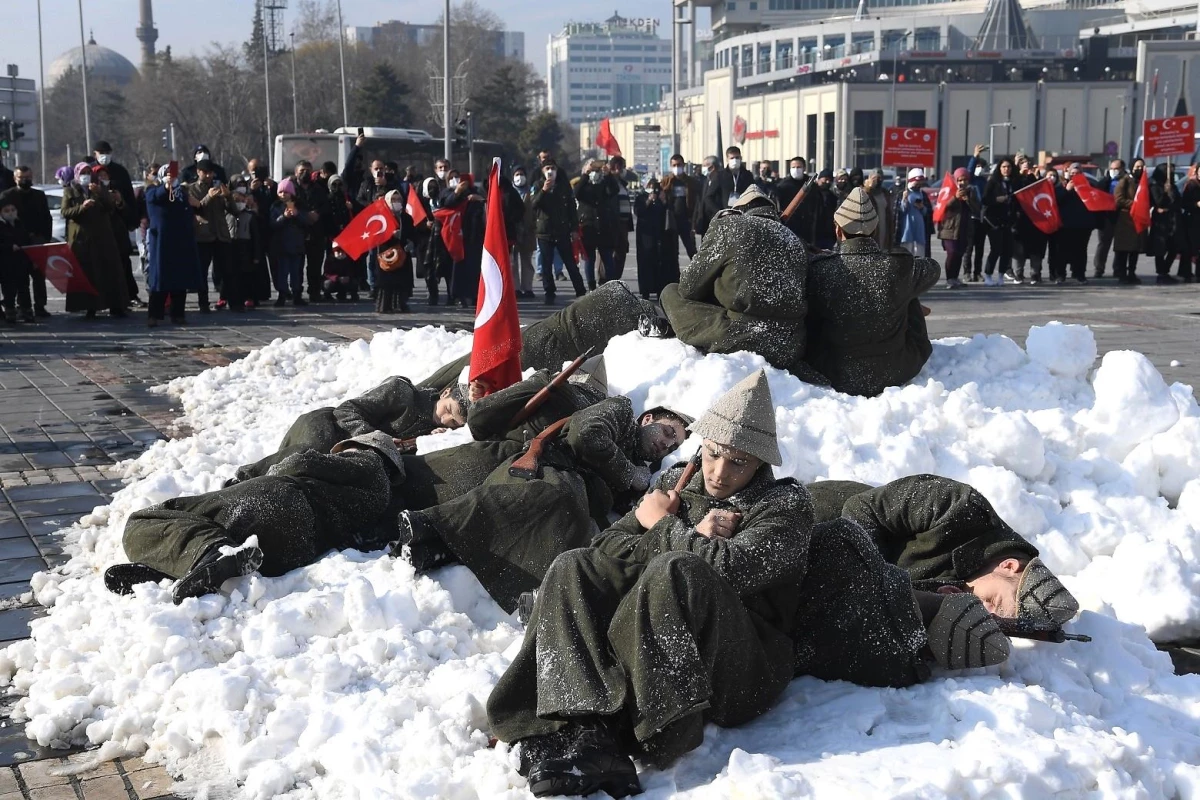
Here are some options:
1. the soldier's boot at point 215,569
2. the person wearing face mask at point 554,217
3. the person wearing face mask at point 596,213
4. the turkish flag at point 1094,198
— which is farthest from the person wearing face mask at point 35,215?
the turkish flag at point 1094,198

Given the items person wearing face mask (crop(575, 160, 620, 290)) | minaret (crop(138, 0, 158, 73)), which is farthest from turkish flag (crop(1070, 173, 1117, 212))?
minaret (crop(138, 0, 158, 73))

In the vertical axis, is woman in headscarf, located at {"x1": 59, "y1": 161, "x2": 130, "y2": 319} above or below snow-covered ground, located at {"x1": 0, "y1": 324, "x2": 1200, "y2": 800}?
above

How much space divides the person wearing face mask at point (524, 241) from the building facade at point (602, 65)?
169 meters

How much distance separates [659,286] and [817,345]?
9406 millimetres

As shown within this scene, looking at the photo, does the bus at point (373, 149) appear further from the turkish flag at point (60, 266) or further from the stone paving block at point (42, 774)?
the stone paving block at point (42, 774)

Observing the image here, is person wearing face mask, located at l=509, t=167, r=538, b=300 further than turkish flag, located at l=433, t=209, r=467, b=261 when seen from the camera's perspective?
Yes

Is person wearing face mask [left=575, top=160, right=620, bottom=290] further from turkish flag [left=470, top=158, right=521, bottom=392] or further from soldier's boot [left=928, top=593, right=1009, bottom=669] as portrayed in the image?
soldier's boot [left=928, top=593, right=1009, bottom=669]

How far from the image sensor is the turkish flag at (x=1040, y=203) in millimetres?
17812

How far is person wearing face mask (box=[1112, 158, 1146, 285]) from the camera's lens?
59.9 feet

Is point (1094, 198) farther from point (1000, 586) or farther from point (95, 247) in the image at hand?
point (1000, 586)

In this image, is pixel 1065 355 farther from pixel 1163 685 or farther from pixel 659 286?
pixel 659 286

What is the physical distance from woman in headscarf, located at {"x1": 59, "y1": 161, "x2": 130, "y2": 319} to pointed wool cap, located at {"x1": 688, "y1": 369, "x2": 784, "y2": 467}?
12.1 meters

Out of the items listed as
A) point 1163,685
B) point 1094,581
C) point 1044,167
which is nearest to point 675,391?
point 1094,581

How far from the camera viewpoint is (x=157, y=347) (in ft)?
41.9
